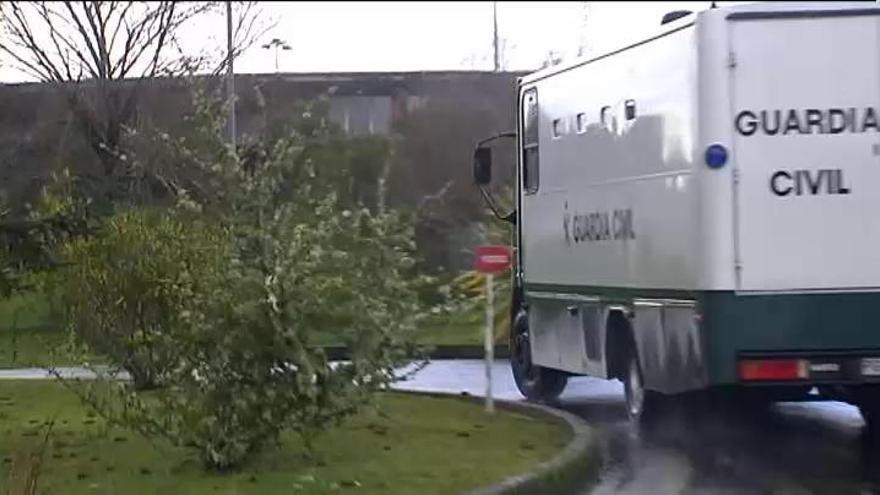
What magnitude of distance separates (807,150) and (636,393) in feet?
10.6

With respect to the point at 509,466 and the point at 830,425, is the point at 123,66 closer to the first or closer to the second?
the point at 830,425

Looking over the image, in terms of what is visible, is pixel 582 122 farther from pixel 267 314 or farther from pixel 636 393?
pixel 267 314

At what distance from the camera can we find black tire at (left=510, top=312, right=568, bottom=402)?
1878 cm

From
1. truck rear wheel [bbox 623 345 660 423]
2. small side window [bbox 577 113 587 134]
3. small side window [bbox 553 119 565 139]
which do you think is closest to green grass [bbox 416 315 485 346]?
small side window [bbox 553 119 565 139]

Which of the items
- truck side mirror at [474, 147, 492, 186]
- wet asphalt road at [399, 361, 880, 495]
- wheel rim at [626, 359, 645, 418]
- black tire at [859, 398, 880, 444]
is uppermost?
truck side mirror at [474, 147, 492, 186]

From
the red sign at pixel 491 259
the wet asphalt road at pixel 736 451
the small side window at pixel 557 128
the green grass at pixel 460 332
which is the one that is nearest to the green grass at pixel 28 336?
the wet asphalt road at pixel 736 451

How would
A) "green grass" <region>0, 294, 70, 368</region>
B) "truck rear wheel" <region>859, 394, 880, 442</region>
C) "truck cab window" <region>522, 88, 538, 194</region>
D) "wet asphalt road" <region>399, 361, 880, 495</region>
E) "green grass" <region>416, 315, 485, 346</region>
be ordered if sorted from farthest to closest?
"green grass" <region>416, 315, 485, 346</region>, "truck cab window" <region>522, 88, 538, 194</region>, "green grass" <region>0, 294, 70, 368</region>, "truck rear wheel" <region>859, 394, 880, 442</region>, "wet asphalt road" <region>399, 361, 880, 495</region>

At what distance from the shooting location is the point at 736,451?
572 inches

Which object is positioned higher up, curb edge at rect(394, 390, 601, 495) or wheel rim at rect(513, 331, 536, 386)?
wheel rim at rect(513, 331, 536, 386)

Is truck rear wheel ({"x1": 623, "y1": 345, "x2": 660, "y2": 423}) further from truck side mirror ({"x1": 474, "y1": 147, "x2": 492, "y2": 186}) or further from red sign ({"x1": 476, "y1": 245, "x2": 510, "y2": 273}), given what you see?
truck side mirror ({"x1": 474, "y1": 147, "x2": 492, "y2": 186})

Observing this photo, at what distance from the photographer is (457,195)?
43.2m

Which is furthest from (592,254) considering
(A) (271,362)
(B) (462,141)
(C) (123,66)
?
(B) (462,141)

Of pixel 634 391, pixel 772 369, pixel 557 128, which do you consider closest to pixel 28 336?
pixel 557 128

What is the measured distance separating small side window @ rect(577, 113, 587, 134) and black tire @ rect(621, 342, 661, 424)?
2107 millimetres
